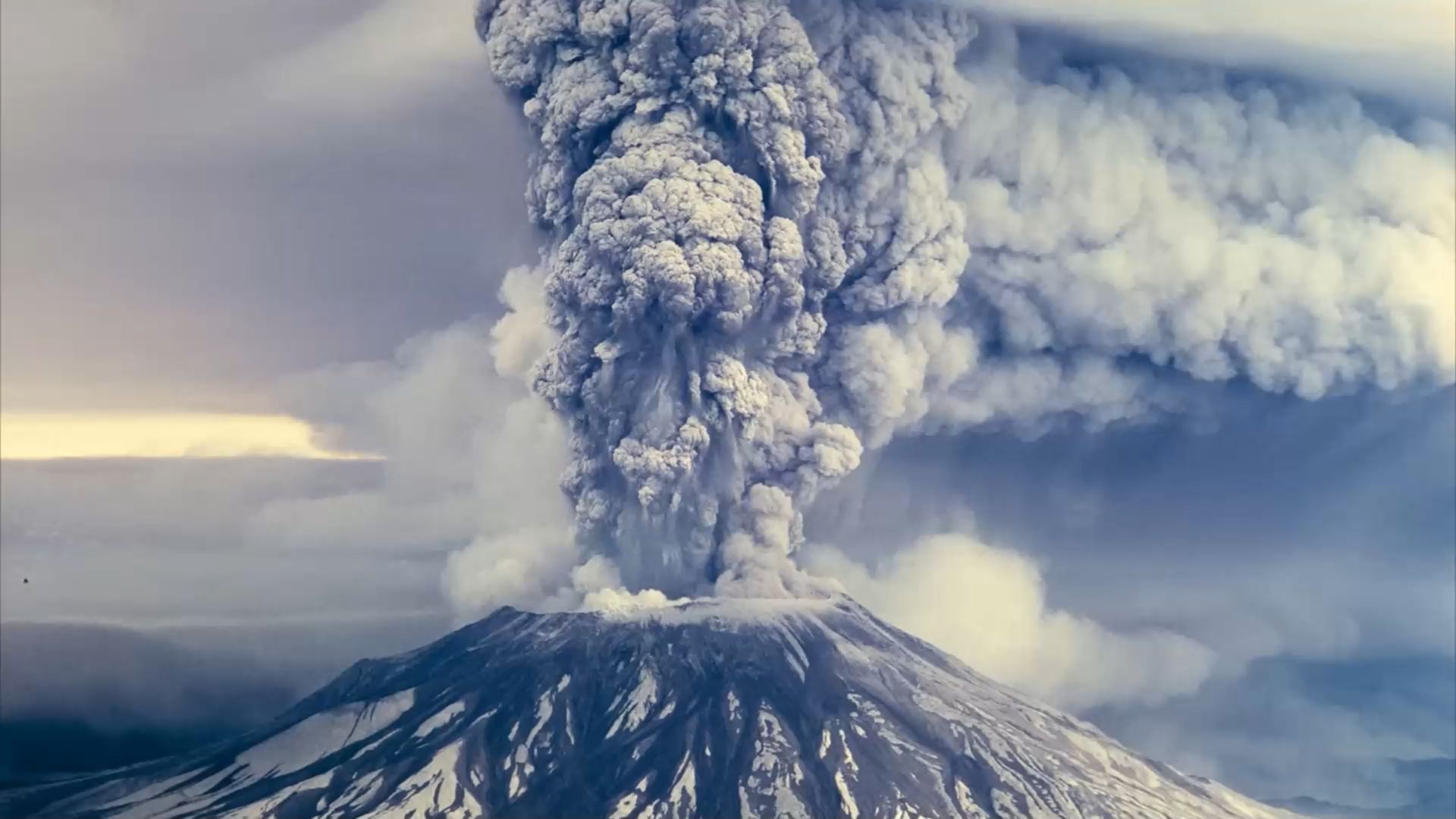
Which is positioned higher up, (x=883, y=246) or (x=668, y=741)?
(x=883, y=246)

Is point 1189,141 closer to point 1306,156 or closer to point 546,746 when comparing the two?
point 1306,156

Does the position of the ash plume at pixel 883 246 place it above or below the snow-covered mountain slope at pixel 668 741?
above

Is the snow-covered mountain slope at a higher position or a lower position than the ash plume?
lower

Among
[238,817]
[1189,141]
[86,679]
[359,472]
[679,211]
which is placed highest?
[1189,141]

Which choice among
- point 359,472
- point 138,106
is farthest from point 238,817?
Answer: point 138,106

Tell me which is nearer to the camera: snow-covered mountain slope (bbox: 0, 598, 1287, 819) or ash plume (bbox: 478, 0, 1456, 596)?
snow-covered mountain slope (bbox: 0, 598, 1287, 819)
